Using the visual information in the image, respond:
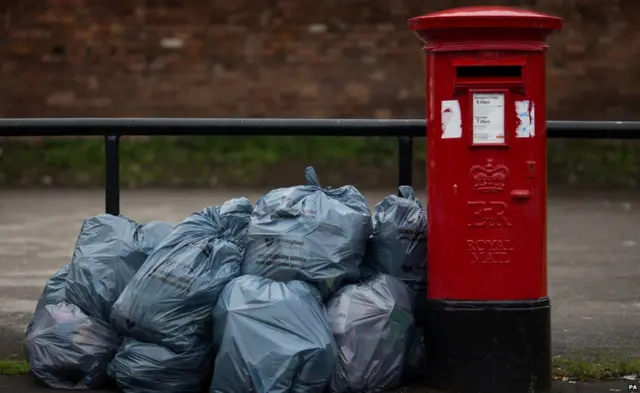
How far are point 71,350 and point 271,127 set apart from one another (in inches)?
55.9

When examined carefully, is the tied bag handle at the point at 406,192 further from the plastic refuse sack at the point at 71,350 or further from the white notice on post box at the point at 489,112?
the plastic refuse sack at the point at 71,350

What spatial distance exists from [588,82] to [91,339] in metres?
9.75

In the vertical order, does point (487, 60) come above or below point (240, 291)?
above

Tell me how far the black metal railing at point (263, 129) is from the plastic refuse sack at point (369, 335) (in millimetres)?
857

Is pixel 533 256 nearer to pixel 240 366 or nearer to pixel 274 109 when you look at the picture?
pixel 240 366

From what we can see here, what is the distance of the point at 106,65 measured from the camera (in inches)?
543

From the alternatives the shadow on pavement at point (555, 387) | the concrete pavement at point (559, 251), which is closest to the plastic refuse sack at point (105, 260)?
the shadow on pavement at point (555, 387)

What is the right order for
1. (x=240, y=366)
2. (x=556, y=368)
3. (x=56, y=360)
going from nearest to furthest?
(x=240, y=366) → (x=56, y=360) → (x=556, y=368)

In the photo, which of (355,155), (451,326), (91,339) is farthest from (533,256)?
(355,155)

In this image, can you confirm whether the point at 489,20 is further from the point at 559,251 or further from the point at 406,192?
the point at 559,251

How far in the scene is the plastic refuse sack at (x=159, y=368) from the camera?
4.50 m

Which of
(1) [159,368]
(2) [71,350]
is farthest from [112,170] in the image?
(1) [159,368]

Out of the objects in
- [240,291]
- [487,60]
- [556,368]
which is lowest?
[556,368]

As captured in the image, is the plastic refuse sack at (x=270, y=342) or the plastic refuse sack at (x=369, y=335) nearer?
the plastic refuse sack at (x=270, y=342)
